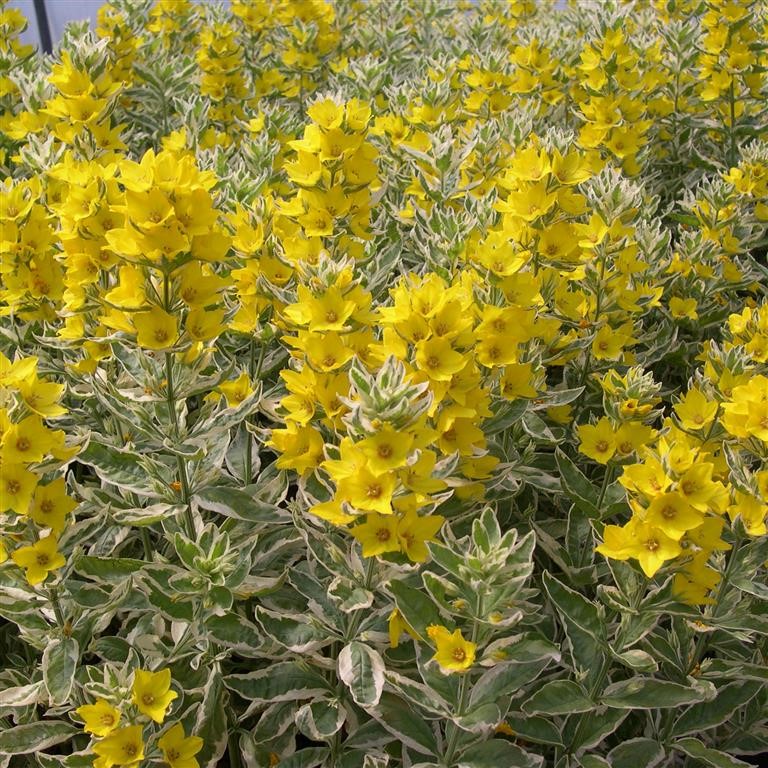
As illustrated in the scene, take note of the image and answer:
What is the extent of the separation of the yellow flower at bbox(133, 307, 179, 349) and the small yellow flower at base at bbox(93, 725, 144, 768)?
833 mm

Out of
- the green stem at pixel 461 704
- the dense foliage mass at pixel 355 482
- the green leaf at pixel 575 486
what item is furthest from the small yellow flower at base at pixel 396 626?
the green leaf at pixel 575 486

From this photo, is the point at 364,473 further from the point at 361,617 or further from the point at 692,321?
the point at 692,321

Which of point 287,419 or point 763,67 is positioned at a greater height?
point 763,67

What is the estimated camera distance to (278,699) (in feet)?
6.60

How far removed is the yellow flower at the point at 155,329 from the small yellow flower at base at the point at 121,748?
2.73 feet

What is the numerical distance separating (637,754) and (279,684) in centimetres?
92

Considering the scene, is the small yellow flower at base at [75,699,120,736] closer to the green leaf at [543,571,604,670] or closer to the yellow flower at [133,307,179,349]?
the yellow flower at [133,307,179,349]

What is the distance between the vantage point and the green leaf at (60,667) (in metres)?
1.84

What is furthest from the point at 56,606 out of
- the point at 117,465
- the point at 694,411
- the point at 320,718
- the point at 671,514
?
the point at 694,411

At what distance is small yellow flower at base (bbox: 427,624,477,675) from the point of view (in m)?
1.62

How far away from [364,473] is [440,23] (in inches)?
242

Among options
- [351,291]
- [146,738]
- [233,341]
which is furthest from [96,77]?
[146,738]

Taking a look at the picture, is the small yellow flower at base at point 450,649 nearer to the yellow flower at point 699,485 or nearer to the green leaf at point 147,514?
the yellow flower at point 699,485

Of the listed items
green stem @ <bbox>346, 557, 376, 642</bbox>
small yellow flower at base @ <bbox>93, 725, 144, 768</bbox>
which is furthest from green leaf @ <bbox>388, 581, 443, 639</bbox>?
small yellow flower at base @ <bbox>93, 725, 144, 768</bbox>
